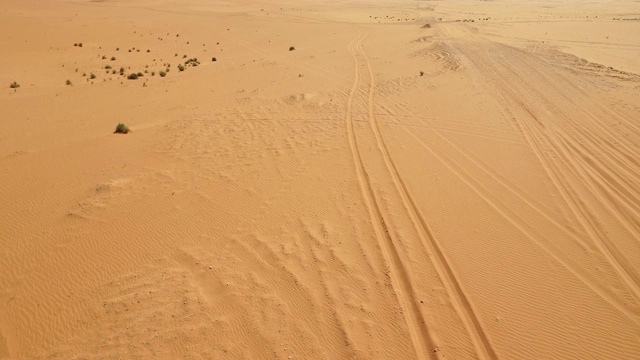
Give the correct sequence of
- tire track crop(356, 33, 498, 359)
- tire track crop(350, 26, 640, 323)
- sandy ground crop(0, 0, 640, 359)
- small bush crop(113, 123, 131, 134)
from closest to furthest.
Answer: tire track crop(356, 33, 498, 359)
sandy ground crop(0, 0, 640, 359)
tire track crop(350, 26, 640, 323)
small bush crop(113, 123, 131, 134)

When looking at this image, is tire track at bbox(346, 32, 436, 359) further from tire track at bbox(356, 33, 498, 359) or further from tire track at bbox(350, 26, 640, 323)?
tire track at bbox(350, 26, 640, 323)

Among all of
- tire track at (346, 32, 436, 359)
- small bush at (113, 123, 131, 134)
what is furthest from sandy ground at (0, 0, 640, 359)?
small bush at (113, 123, 131, 134)

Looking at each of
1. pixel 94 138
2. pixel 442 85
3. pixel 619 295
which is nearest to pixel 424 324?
pixel 619 295

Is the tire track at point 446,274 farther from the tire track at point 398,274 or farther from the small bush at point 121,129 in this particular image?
the small bush at point 121,129

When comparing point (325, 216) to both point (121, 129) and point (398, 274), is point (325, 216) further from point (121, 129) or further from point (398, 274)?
point (121, 129)

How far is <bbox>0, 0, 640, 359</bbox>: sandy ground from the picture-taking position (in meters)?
4.96

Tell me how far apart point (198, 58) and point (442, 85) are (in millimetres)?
14311

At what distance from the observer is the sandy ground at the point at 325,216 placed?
4.96 metres

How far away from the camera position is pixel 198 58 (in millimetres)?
21172

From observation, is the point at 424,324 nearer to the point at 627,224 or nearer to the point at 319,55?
the point at 627,224

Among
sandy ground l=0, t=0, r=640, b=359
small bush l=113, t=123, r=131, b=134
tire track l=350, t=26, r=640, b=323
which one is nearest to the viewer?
sandy ground l=0, t=0, r=640, b=359

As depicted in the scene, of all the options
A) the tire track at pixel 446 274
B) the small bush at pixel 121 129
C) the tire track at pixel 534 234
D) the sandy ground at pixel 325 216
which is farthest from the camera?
the small bush at pixel 121 129

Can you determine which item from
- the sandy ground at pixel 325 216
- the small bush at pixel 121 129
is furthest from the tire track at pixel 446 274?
the small bush at pixel 121 129

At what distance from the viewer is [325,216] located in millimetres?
7094
